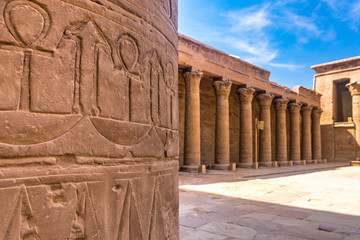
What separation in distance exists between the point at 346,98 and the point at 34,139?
99.4ft

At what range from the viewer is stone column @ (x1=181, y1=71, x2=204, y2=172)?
12000 mm

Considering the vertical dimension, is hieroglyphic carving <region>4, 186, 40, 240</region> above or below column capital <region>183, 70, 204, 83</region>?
below

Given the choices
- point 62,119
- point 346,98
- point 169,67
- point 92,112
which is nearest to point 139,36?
point 169,67

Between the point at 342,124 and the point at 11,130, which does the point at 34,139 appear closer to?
the point at 11,130

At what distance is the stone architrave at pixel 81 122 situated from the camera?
1083 millimetres

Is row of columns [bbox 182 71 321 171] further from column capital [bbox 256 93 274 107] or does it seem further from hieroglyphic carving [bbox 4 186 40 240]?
hieroglyphic carving [bbox 4 186 40 240]

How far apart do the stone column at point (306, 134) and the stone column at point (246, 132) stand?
336 inches

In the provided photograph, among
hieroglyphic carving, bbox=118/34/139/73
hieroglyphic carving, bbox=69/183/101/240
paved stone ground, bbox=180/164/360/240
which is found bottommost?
paved stone ground, bbox=180/164/360/240

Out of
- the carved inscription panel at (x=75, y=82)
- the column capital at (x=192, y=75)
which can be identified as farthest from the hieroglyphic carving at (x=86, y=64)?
the column capital at (x=192, y=75)

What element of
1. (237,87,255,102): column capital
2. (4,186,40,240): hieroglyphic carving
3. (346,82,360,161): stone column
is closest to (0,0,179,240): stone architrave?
(4,186,40,240): hieroglyphic carving

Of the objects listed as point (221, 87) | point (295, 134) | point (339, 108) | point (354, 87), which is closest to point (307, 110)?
point (295, 134)

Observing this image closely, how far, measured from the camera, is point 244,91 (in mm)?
15555

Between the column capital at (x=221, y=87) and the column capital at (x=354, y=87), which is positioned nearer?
the column capital at (x=221, y=87)

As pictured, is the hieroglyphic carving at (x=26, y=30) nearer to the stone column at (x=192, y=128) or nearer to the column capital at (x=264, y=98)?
the stone column at (x=192, y=128)
